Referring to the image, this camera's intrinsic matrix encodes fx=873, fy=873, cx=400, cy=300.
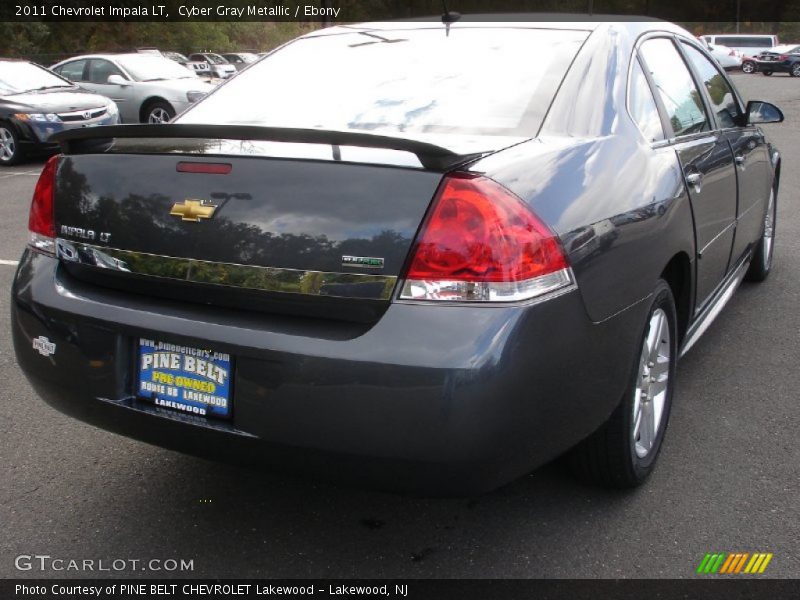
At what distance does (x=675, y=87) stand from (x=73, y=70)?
15042 mm

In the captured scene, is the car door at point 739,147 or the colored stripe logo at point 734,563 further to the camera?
the car door at point 739,147

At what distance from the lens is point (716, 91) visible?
4199mm

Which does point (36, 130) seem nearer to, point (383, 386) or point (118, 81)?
point (118, 81)

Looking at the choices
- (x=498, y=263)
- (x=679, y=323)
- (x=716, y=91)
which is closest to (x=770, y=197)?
(x=716, y=91)

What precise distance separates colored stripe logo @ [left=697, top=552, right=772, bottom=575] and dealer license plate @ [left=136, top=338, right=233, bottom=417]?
4.78ft

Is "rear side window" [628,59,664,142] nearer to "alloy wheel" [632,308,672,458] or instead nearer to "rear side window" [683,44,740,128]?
"alloy wheel" [632,308,672,458]

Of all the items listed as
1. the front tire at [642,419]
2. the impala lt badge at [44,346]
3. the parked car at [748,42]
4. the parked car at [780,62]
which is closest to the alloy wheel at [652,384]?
the front tire at [642,419]

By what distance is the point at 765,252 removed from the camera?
5508mm

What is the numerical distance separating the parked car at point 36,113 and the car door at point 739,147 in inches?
379

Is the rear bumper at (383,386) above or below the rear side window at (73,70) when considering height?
above

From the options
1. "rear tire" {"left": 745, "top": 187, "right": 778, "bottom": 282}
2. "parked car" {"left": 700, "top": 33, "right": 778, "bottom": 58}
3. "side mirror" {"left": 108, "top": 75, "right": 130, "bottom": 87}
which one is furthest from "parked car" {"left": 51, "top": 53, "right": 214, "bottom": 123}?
"parked car" {"left": 700, "top": 33, "right": 778, "bottom": 58}

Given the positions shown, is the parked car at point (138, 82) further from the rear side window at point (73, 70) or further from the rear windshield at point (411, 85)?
the rear windshield at point (411, 85)

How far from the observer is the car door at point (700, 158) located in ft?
11.0

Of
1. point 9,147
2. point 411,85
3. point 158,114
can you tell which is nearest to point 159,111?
point 158,114
